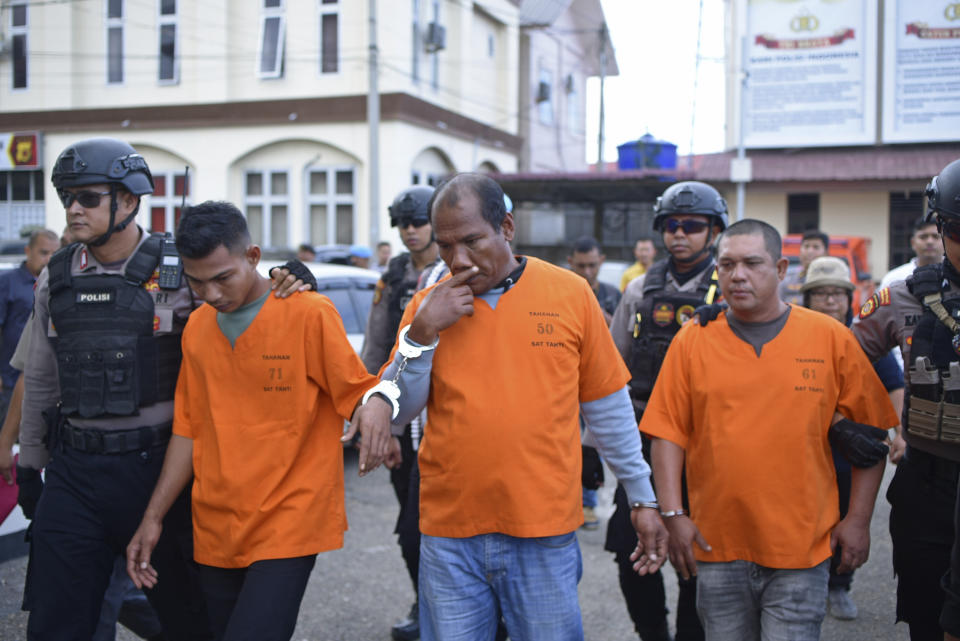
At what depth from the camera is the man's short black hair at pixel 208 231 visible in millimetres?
3062

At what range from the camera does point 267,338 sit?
317cm

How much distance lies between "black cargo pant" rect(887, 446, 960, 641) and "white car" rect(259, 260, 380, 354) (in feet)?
18.4

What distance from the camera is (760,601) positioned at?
3113 mm

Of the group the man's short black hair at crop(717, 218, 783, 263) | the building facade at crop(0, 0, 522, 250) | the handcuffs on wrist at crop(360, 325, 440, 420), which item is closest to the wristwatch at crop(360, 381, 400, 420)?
the handcuffs on wrist at crop(360, 325, 440, 420)

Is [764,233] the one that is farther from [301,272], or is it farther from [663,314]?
[301,272]

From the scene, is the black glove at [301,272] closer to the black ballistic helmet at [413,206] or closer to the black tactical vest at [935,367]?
the black ballistic helmet at [413,206]

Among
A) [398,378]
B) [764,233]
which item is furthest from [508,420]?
[764,233]

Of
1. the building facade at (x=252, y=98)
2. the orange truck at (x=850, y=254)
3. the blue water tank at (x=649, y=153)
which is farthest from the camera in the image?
the building facade at (x=252, y=98)

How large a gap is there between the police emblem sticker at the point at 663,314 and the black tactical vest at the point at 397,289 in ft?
4.95

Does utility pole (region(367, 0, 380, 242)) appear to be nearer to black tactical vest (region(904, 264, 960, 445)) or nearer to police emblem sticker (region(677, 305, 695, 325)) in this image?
police emblem sticker (region(677, 305, 695, 325))

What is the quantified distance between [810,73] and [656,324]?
21537 mm

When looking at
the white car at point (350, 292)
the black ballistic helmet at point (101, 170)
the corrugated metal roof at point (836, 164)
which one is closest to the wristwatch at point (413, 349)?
the black ballistic helmet at point (101, 170)

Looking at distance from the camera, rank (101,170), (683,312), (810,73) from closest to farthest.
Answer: (101,170) < (683,312) < (810,73)

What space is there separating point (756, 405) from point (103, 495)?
245 cm
